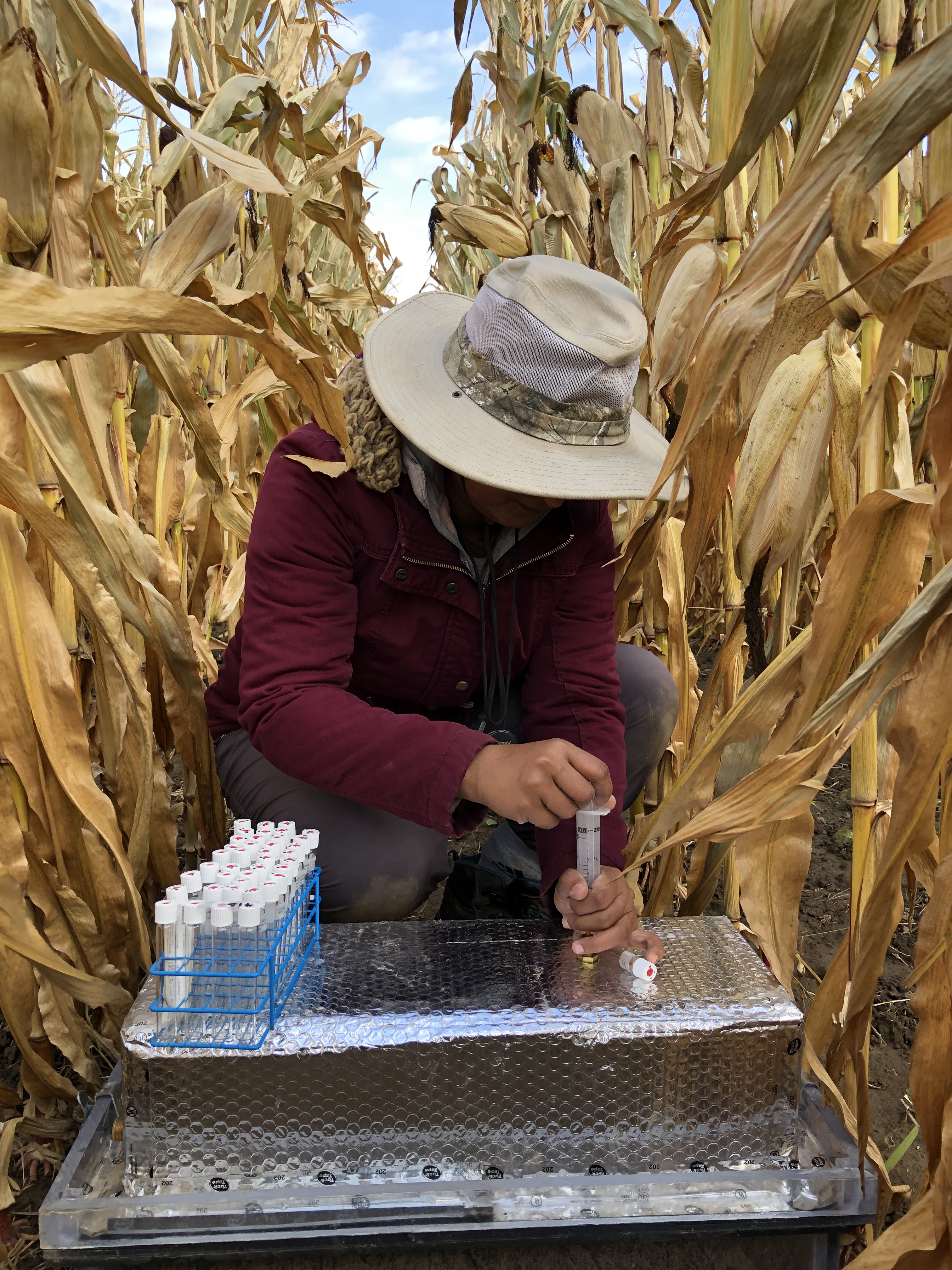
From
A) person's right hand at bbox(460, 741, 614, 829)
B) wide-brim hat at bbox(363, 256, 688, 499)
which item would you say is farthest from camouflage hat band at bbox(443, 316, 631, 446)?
person's right hand at bbox(460, 741, 614, 829)

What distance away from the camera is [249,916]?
864 millimetres

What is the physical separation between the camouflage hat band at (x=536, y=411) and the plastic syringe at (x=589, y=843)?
0.37m

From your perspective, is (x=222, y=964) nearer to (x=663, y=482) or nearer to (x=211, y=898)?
(x=211, y=898)

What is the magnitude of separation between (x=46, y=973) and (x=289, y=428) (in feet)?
3.89

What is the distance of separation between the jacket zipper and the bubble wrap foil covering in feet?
1.59

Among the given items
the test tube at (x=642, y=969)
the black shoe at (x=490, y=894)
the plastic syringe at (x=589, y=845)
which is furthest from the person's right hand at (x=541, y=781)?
the black shoe at (x=490, y=894)

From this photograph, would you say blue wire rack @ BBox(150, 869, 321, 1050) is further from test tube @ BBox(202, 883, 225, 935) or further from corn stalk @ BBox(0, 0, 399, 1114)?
corn stalk @ BBox(0, 0, 399, 1114)

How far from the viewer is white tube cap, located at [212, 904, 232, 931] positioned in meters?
0.87

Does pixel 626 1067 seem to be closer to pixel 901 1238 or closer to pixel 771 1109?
pixel 771 1109

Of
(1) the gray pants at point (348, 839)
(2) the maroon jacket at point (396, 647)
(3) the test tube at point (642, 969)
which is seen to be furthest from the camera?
(1) the gray pants at point (348, 839)

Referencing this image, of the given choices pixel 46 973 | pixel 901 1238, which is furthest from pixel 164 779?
pixel 901 1238

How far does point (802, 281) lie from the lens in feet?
4.00

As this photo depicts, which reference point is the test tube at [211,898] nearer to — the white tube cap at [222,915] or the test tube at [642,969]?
the white tube cap at [222,915]

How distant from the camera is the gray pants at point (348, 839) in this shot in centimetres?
119
